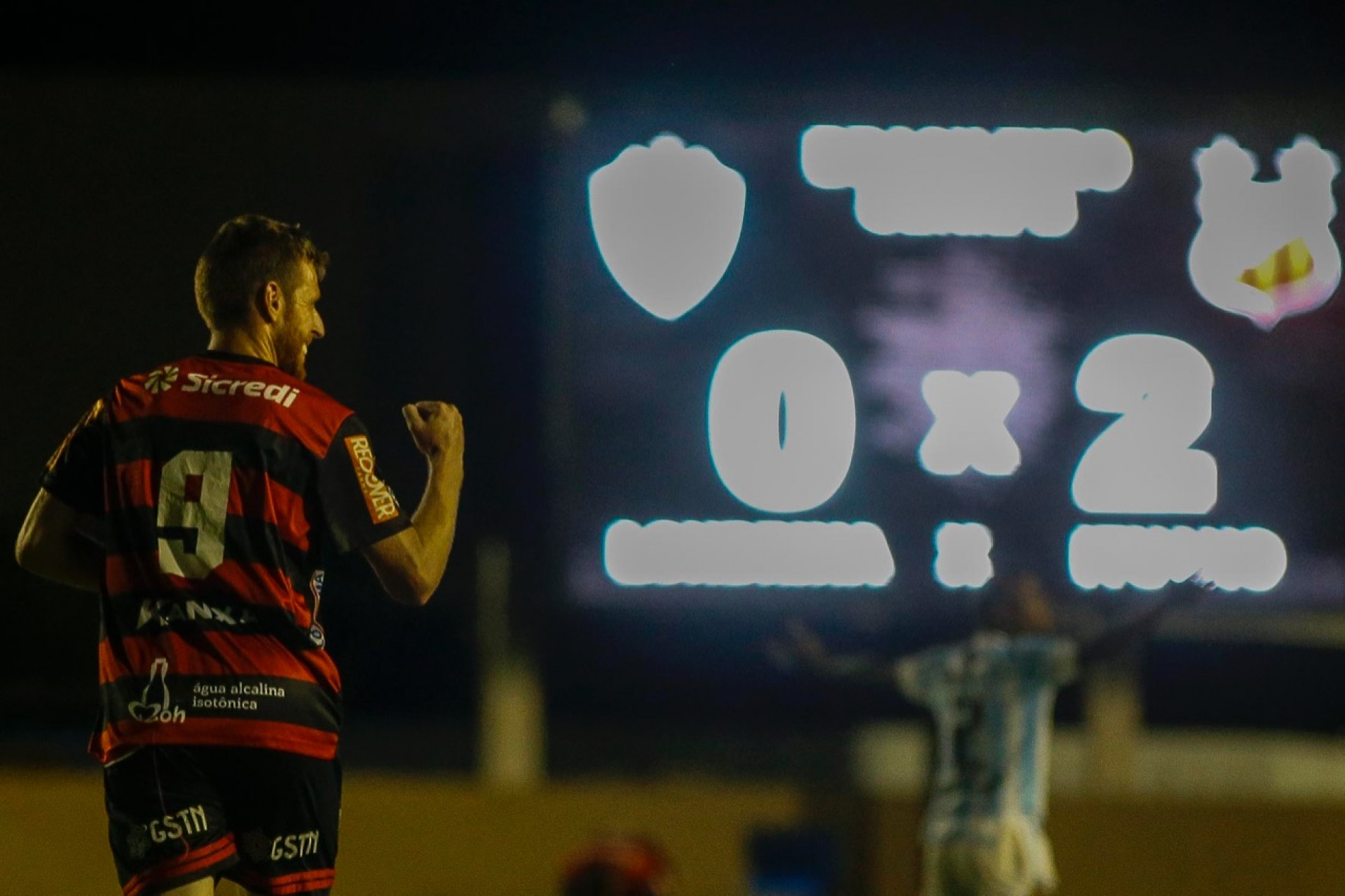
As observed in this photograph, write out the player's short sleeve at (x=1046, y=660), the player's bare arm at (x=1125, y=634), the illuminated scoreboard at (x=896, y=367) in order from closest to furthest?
1. the player's short sleeve at (x=1046, y=660)
2. the player's bare arm at (x=1125, y=634)
3. the illuminated scoreboard at (x=896, y=367)

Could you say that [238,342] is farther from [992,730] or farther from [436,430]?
[992,730]

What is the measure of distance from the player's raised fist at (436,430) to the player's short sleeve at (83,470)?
347 mm

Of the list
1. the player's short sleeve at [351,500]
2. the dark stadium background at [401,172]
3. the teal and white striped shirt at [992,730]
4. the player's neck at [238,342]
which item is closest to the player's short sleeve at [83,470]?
the player's neck at [238,342]

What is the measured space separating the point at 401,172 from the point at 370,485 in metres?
3.89

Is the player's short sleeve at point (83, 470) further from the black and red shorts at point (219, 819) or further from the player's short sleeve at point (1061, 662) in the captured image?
the player's short sleeve at point (1061, 662)

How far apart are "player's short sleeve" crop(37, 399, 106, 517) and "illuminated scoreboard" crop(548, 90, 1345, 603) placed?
324 centimetres

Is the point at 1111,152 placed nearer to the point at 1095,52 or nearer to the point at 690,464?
the point at 1095,52

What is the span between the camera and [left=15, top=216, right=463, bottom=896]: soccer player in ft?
6.37

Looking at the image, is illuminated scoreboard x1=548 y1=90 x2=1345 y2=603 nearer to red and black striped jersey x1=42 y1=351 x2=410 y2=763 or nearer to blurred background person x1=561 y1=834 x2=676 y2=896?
blurred background person x1=561 y1=834 x2=676 y2=896

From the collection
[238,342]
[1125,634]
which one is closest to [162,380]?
[238,342]

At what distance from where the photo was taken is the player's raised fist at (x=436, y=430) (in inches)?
81.9

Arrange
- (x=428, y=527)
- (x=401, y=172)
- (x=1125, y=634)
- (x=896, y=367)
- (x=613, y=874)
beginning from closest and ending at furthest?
(x=428, y=527), (x=613, y=874), (x=1125, y=634), (x=896, y=367), (x=401, y=172)

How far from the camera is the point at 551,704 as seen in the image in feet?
22.0

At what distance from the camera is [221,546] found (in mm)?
1953
